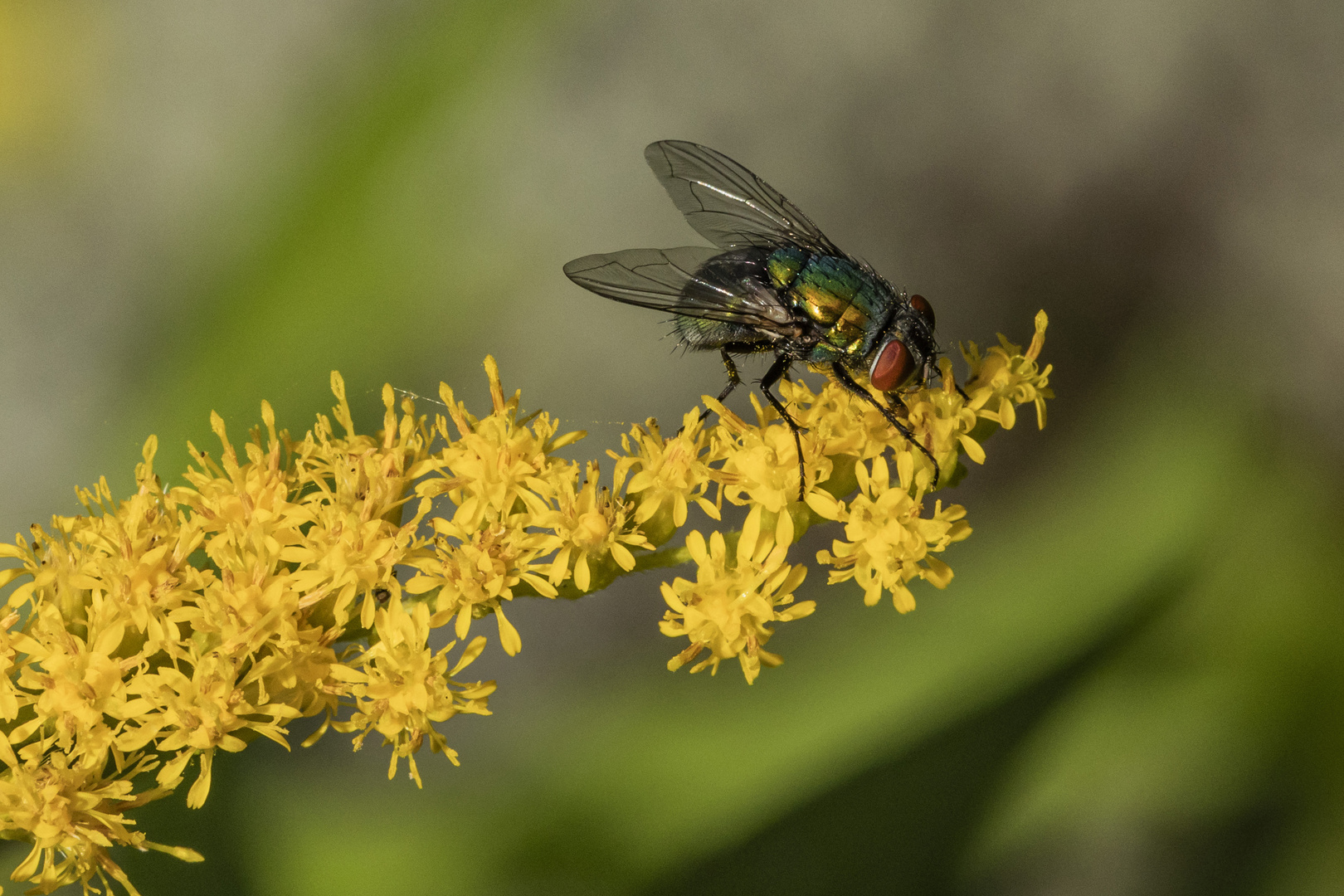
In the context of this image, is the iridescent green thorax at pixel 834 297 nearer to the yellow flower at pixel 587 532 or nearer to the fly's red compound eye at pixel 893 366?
the fly's red compound eye at pixel 893 366

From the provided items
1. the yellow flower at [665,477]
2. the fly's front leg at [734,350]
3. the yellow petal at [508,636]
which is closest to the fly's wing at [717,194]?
the fly's front leg at [734,350]

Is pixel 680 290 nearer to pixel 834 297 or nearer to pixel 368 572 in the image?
pixel 834 297

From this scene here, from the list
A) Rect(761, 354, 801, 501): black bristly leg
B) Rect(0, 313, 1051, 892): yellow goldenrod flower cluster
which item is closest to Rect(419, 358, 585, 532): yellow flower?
Rect(0, 313, 1051, 892): yellow goldenrod flower cluster

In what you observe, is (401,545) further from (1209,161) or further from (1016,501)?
(1209,161)

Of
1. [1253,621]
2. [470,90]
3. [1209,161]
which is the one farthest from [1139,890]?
[1209,161]

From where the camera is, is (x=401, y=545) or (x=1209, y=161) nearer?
(x=401, y=545)

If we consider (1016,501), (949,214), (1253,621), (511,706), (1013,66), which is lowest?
(1253,621)

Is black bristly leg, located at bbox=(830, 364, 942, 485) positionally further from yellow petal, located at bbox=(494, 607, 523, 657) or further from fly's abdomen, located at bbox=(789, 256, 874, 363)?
yellow petal, located at bbox=(494, 607, 523, 657)
